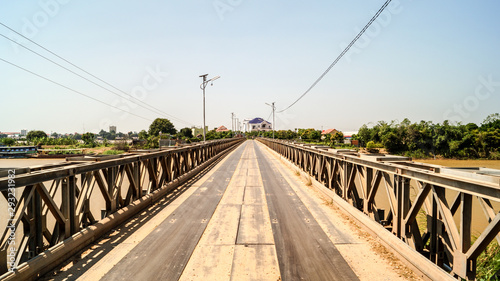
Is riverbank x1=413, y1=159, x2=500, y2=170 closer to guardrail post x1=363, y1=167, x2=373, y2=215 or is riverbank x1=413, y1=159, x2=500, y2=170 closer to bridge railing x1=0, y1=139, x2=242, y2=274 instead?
guardrail post x1=363, y1=167, x2=373, y2=215

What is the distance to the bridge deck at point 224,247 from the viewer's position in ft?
13.8

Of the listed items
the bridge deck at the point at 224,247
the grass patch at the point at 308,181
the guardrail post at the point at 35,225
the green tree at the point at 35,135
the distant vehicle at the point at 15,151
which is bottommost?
the distant vehicle at the point at 15,151

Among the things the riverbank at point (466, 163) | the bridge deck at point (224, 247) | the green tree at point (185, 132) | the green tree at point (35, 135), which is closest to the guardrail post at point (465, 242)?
the bridge deck at point (224, 247)

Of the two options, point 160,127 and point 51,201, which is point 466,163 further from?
point 160,127

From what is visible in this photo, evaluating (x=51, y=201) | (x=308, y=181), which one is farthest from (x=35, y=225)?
(x=308, y=181)

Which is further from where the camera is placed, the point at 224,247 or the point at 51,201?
the point at 224,247

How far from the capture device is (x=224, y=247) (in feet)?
17.1

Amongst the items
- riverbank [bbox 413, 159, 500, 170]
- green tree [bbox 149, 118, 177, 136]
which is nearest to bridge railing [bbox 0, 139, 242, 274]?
riverbank [bbox 413, 159, 500, 170]

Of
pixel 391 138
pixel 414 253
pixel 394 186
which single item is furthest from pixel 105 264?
pixel 391 138

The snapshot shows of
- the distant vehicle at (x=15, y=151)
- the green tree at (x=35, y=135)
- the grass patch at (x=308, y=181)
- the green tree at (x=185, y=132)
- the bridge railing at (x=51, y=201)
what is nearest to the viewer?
the bridge railing at (x=51, y=201)

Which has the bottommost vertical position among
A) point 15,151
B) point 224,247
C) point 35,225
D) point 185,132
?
point 15,151

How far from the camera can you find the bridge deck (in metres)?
4.21

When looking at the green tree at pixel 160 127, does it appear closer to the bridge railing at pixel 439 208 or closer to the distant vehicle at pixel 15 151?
the distant vehicle at pixel 15 151

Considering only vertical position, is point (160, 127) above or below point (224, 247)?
above
